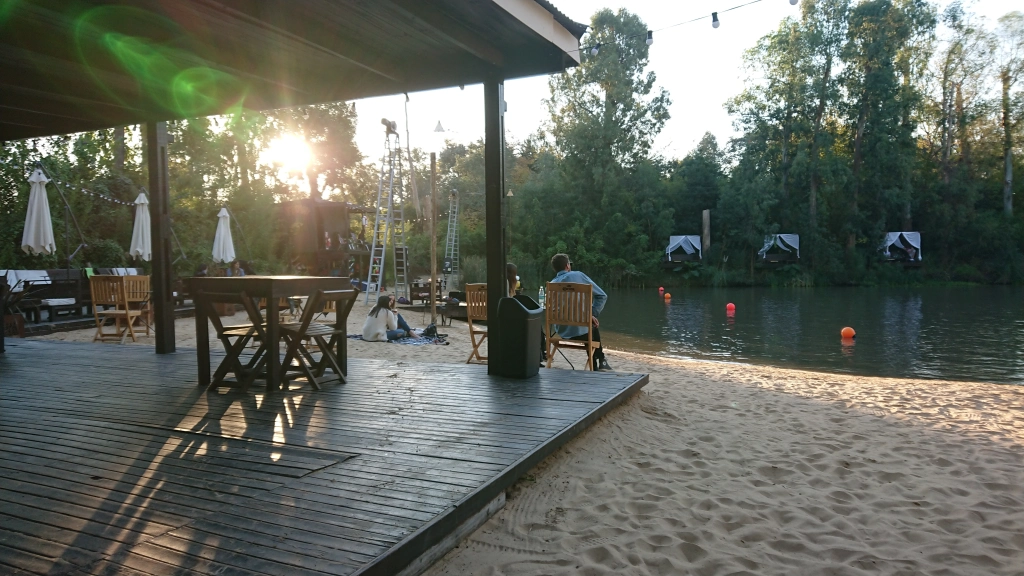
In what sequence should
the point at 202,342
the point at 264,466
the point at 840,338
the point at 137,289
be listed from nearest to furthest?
the point at 264,466 < the point at 202,342 < the point at 137,289 < the point at 840,338

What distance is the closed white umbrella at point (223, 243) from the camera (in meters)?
14.1

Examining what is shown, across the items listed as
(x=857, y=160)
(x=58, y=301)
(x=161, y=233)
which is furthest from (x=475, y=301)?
(x=857, y=160)

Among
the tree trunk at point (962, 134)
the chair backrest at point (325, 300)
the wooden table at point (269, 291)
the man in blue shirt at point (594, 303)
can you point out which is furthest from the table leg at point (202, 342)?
the tree trunk at point (962, 134)

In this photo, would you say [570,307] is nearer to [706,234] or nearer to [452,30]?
[452,30]

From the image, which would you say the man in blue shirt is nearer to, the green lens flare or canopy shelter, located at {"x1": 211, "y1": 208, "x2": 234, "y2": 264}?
the green lens flare

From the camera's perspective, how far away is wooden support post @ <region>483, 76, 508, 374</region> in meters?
4.84

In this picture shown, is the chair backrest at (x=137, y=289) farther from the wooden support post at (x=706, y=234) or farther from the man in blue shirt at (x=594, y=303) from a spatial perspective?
the wooden support post at (x=706, y=234)

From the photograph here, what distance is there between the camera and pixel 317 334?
13.9ft

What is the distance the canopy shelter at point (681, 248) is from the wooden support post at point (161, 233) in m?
29.4

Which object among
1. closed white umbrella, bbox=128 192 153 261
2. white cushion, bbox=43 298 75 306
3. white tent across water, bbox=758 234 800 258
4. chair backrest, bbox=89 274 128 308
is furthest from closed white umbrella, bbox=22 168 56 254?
white tent across water, bbox=758 234 800 258

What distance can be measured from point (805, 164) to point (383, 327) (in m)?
28.9

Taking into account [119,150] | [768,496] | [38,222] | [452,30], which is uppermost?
[119,150]

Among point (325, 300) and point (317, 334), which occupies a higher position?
point (325, 300)

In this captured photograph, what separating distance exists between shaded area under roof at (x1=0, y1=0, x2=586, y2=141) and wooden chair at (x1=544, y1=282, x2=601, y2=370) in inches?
74.9
